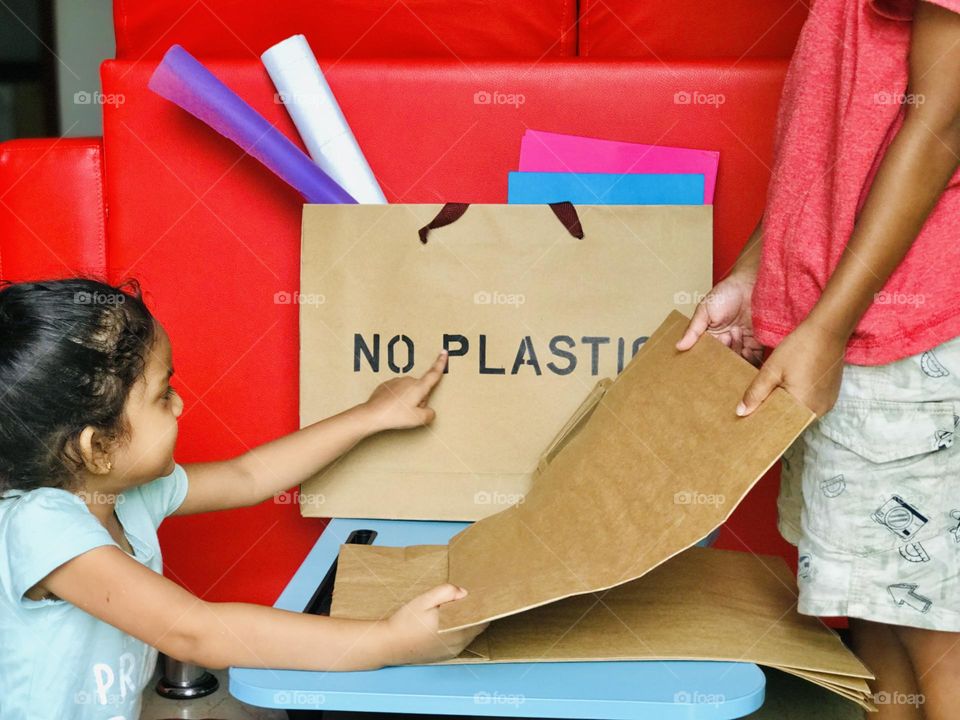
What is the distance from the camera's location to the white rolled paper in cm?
135

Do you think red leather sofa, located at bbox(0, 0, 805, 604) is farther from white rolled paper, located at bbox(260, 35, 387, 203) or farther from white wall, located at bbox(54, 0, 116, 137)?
white wall, located at bbox(54, 0, 116, 137)

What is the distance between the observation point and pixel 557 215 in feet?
4.14

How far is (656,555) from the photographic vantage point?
0.82m

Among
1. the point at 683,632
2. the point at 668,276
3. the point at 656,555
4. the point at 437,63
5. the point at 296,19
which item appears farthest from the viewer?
the point at 296,19

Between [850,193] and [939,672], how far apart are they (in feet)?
1.42

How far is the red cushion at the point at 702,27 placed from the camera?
144 centimetres

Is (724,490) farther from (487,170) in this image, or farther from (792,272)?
(487,170)

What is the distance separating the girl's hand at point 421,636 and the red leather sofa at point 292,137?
0.61 metres

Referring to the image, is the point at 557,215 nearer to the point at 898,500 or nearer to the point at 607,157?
the point at 607,157

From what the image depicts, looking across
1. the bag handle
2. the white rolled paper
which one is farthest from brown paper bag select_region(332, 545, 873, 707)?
the white rolled paper

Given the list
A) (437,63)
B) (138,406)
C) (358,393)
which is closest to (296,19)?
(437,63)

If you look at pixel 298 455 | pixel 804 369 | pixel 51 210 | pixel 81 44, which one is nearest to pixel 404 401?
pixel 298 455

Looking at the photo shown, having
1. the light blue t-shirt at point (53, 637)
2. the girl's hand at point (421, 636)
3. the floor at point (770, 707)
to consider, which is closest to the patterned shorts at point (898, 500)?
the girl's hand at point (421, 636)

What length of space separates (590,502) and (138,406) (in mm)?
438
